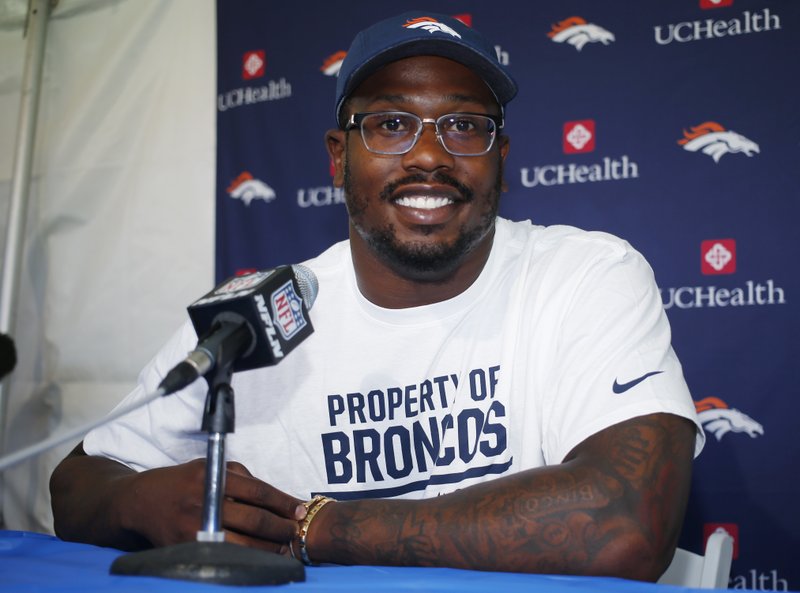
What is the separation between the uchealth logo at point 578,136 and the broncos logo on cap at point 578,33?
0.27 metres

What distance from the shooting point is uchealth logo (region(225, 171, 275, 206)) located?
3.23m

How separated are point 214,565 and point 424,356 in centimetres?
91

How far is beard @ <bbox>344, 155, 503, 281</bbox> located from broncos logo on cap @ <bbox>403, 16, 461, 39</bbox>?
0.96ft

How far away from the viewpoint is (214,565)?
2.97 ft

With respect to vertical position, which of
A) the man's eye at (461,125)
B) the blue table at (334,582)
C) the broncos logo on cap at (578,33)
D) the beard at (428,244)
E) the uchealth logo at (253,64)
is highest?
the uchealth logo at (253,64)

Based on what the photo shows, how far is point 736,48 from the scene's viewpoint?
8.91 feet

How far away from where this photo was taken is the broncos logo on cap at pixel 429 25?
1.74m

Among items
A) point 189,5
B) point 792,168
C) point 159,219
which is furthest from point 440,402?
point 189,5

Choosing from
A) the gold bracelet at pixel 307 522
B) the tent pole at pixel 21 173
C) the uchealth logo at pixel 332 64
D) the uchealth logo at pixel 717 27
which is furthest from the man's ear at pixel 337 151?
the tent pole at pixel 21 173

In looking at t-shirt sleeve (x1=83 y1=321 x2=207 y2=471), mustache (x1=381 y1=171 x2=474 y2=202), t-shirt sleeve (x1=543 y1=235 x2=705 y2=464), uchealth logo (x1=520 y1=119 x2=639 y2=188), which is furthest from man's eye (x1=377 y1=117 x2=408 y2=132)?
uchealth logo (x1=520 y1=119 x2=639 y2=188)

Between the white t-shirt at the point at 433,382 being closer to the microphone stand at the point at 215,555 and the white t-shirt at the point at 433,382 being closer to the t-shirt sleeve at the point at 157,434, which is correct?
the t-shirt sleeve at the point at 157,434

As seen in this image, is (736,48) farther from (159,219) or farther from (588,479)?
(159,219)

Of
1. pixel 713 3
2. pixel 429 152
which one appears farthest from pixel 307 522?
pixel 713 3

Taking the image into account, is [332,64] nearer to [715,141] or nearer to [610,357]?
[715,141]
